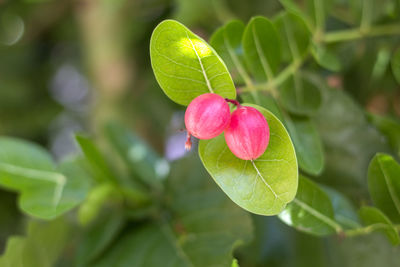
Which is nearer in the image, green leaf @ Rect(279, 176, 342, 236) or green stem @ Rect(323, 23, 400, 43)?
green leaf @ Rect(279, 176, 342, 236)

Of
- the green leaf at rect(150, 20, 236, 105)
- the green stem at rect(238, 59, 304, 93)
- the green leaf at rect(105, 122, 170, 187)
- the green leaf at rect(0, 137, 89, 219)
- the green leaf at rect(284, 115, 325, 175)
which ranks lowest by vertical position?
the green leaf at rect(105, 122, 170, 187)

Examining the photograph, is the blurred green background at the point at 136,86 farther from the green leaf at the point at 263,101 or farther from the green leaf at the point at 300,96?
the green leaf at the point at 263,101

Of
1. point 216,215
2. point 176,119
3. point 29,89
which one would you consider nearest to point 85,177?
point 216,215

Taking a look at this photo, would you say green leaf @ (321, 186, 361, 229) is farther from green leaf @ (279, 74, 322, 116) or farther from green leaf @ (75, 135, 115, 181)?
green leaf @ (75, 135, 115, 181)

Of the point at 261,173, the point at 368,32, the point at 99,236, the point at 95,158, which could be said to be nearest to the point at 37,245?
the point at 99,236

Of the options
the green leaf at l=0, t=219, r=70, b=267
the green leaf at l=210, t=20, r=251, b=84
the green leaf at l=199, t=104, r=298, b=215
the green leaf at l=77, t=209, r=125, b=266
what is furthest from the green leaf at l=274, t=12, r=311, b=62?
the green leaf at l=0, t=219, r=70, b=267

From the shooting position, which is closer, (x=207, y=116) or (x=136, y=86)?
(x=207, y=116)

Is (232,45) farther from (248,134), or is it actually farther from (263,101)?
(248,134)
